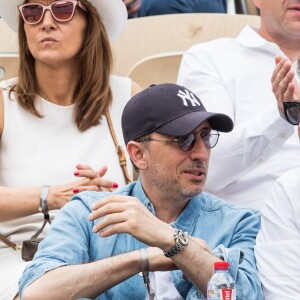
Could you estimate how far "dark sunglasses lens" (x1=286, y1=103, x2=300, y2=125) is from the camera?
321 cm

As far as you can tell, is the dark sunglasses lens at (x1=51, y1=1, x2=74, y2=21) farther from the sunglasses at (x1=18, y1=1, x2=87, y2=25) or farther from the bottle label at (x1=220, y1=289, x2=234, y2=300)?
the bottle label at (x1=220, y1=289, x2=234, y2=300)

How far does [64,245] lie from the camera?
3.25m

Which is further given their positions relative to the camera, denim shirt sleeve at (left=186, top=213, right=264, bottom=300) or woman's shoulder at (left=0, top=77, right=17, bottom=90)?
woman's shoulder at (left=0, top=77, right=17, bottom=90)

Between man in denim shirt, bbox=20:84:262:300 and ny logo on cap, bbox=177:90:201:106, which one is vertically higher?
ny logo on cap, bbox=177:90:201:106

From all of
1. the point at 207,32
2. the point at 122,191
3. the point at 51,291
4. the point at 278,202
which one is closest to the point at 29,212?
the point at 122,191

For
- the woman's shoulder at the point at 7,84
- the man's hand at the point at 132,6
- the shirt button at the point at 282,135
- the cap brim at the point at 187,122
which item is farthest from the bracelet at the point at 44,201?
the man's hand at the point at 132,6

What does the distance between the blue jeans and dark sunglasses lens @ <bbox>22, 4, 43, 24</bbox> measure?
2.27m

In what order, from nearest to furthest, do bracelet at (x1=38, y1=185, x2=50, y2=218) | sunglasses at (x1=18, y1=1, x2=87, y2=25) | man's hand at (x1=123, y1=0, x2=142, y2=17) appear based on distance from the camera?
bracelet at (x1=38, y1=185, x2=50, y2=218) < sunglasses at (x1=18, y1=1, x2=87, y2=25) < man's hand at (x1=123, y1=0, x2=142, y2=17)

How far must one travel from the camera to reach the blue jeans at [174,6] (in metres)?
6.54

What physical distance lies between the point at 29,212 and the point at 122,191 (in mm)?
700

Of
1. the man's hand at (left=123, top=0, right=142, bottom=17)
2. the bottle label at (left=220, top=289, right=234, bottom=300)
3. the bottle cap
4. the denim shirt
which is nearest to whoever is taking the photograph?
the bottle label at (left=220, top=289, right=234, bottom=300)

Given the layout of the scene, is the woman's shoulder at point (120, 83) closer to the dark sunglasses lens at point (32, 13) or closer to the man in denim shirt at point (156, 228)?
the dark sunglasses lens at point (32, 13)

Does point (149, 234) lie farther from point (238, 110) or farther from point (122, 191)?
point (238, 110)

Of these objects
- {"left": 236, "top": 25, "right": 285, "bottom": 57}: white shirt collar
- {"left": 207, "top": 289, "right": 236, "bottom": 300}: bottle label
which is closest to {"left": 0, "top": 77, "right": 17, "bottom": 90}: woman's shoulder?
{"left": 236, "top": 25, "right": 285, "bottom": 57}: white shirt collar
